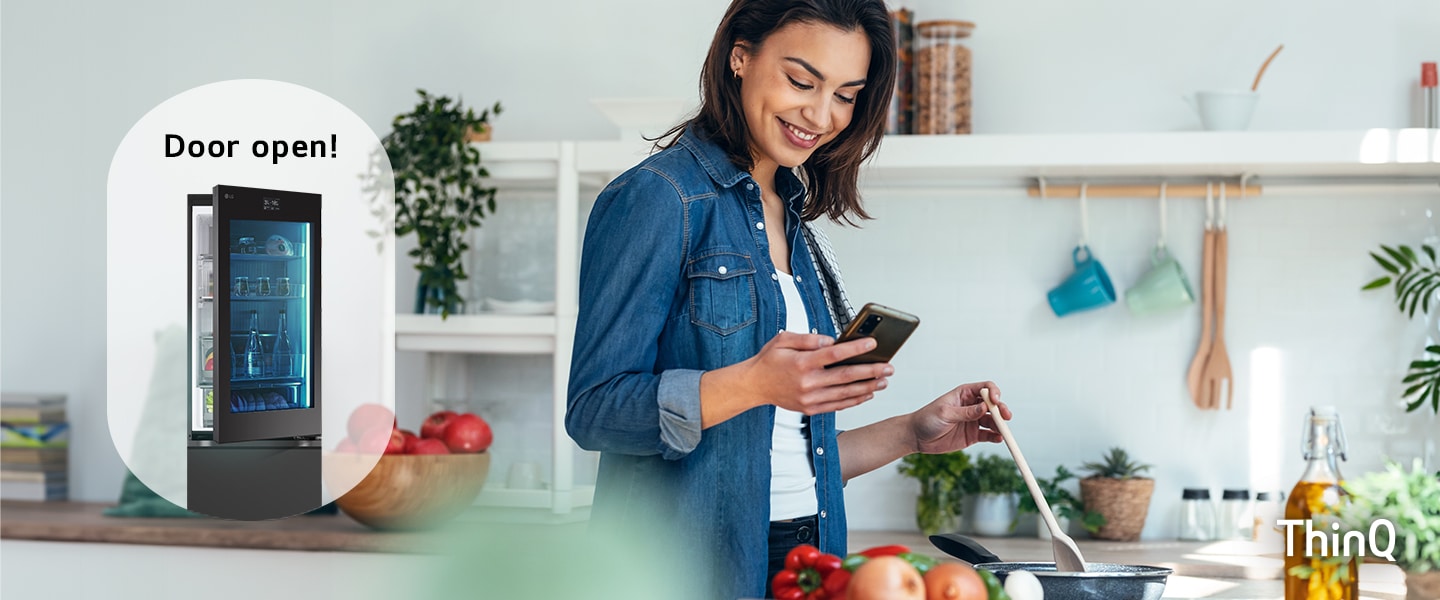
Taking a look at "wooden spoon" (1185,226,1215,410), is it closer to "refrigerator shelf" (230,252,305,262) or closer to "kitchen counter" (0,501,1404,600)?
"kitchen counter" (0,501,1404,600)

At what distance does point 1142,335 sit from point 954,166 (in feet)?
2.17

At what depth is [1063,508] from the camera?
2.88m

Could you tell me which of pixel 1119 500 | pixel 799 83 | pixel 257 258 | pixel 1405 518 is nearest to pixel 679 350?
pixel 799 83

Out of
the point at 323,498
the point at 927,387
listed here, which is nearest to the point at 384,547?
the point at 323,498

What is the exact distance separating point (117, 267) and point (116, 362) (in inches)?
10.4

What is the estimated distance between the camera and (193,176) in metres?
3.21

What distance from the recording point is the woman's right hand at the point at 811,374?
3.54 feet

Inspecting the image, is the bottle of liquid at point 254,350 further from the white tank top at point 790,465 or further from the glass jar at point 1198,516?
the glass jar at point 1198,516

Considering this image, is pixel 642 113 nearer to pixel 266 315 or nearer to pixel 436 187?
pixel 436 187

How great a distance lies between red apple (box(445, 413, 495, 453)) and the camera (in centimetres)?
273

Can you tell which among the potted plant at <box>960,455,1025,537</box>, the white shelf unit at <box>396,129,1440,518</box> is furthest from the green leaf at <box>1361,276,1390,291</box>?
the potted plant at <box>960,455,1025,537</box>

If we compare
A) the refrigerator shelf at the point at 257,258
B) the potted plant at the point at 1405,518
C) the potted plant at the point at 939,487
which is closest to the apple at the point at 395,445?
the refrigerator shelf at the point at 257,258

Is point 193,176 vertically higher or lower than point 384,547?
higher

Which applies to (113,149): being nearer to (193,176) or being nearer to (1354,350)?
(193,176)
